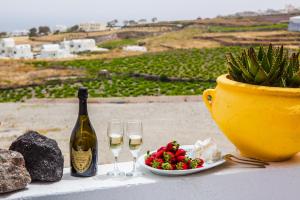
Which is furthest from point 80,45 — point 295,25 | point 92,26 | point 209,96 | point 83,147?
point 83,147

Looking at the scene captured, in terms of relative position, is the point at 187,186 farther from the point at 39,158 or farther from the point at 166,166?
the point at 39,158

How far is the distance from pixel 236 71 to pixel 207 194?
44 cm

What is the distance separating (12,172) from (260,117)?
736mm

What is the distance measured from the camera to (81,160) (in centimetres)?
148

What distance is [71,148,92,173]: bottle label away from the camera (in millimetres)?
1473

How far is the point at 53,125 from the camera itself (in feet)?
35.8

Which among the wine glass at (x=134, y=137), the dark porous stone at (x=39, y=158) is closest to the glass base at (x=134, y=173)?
the wine glass at (x=134, y=137)

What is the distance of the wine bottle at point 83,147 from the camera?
4.83ft

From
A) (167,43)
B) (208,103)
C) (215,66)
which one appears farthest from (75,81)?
(167,43)

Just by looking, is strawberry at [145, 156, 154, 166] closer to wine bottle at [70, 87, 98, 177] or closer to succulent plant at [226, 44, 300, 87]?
wine bottle at [70, 87, 98, 177]

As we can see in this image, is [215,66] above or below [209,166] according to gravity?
below

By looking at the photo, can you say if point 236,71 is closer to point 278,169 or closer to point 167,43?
point 278,169

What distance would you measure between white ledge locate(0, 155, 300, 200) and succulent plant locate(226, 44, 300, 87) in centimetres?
27

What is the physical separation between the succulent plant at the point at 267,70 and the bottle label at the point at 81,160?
0.56m
